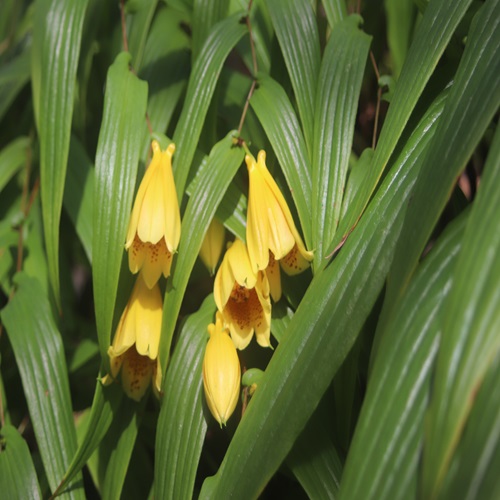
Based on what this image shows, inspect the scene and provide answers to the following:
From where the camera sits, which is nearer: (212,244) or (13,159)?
(212,244)

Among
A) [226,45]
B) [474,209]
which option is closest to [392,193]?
[474,209]

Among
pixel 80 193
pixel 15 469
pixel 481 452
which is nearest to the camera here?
pixel 481 452

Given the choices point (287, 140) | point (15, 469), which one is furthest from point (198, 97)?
point (15, 469)

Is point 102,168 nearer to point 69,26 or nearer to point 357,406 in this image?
point 69,26

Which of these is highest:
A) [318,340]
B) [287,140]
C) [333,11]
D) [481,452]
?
[333,11]

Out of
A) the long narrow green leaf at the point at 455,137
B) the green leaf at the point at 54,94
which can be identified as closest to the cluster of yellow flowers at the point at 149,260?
the green leaf at the point at 54,94

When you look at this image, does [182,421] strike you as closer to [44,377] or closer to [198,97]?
[44,377]
